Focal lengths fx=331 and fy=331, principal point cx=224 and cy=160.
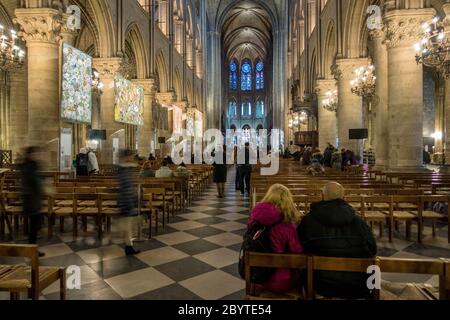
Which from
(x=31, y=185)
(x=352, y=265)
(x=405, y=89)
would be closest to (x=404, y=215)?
(x=352, y=265)

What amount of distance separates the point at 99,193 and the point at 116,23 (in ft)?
39.0

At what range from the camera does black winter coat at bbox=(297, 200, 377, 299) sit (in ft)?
8.21

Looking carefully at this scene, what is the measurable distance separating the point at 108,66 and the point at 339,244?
1468 centimetres

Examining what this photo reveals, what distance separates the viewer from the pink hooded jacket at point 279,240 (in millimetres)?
2682

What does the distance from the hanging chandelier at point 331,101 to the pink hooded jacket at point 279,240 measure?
16.6 meters

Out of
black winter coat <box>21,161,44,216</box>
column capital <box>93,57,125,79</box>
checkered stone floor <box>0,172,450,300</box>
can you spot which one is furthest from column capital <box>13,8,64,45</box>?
black winter coat <box>21,161,44,216</box>

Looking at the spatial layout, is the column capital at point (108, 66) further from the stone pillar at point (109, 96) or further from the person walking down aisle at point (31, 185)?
the person walking down aisle at point (31, 185)

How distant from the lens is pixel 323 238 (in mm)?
2584

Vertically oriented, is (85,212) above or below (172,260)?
above

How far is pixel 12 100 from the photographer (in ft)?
61.7

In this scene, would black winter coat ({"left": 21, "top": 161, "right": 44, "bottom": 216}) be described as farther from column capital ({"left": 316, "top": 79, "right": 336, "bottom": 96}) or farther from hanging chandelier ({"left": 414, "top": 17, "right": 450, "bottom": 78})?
column capital ({"left": 316, "top": 79, "right": 336, "bottom": 96})

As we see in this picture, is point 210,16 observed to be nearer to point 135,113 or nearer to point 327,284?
point 135,113

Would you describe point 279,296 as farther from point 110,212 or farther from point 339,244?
point 110,212

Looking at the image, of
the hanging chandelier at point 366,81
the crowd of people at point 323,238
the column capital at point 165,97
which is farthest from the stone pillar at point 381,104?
the column capital at point 165,97
